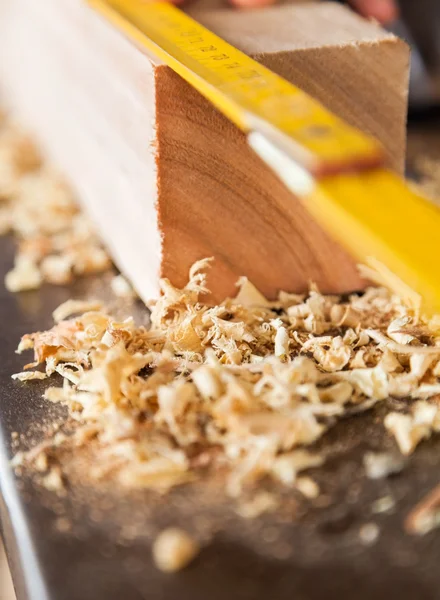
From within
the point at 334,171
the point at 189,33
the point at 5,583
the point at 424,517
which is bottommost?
the point at 424,517

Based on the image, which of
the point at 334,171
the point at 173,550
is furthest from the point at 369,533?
the point at 334,171

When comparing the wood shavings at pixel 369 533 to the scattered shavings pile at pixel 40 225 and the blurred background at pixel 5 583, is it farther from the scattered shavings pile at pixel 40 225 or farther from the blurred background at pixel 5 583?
the blurred background at pixel 5 583

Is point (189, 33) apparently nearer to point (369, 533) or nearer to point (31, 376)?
point (31, 376)

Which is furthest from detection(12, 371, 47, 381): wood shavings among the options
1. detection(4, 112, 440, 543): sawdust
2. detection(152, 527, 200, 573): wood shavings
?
detection(152, 527, 200, 573): wood shavings

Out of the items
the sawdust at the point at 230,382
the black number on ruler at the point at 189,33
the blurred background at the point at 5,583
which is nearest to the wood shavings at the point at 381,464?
the sawdust at the point at 230,382

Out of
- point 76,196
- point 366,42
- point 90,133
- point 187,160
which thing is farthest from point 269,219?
point 76,196

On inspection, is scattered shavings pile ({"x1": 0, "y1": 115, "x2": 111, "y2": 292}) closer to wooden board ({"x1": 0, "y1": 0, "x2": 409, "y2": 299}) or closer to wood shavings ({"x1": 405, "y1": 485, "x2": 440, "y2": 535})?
wooden board ({"x1": 0, "y1": 0, "x2": 409, "y2": 299})

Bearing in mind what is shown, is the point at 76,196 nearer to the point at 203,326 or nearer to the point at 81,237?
the point at 81,237
